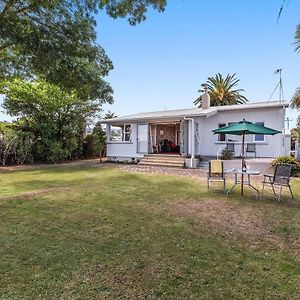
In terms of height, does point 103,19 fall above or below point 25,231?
above

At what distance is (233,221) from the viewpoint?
584cm

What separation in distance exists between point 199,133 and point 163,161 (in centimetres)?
339

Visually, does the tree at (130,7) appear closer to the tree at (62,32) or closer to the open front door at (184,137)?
the tree at (62,32)

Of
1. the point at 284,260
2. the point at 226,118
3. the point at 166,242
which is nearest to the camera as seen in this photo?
the point at 284,260

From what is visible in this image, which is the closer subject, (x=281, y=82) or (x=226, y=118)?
(x=226, y=118)

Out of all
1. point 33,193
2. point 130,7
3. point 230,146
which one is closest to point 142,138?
point 230,146

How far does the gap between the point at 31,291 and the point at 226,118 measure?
16.3 meters

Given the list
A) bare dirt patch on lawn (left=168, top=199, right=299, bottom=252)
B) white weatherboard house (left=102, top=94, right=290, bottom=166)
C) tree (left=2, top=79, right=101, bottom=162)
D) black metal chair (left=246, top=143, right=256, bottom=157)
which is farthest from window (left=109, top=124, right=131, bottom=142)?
bare dirt patch on lawn (left=168, top=199, right=299, bottom=252)

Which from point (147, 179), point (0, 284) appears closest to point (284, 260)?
point (0, 284)

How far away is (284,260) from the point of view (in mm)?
3975

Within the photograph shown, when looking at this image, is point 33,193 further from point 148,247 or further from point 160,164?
point 160,164

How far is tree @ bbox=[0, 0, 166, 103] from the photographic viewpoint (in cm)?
664

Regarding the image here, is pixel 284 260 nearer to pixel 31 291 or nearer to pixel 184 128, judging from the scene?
pixel 31 291

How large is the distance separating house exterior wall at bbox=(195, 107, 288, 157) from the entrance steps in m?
1.68
